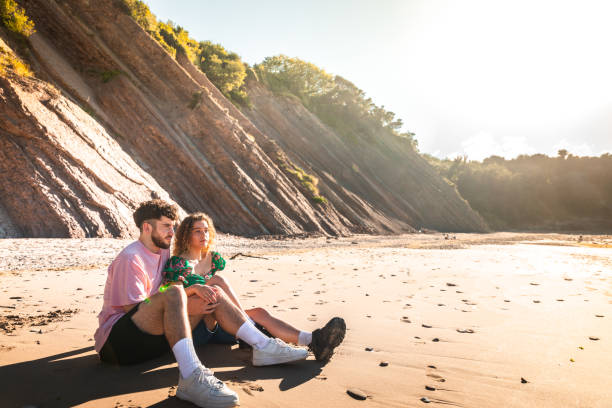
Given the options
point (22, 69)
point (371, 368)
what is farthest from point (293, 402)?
point (22, 69)

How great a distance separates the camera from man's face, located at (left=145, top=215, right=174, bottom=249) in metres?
2.89

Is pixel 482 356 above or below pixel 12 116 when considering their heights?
below

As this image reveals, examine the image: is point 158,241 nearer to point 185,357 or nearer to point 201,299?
point 201,299

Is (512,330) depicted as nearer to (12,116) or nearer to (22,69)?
(12,116)

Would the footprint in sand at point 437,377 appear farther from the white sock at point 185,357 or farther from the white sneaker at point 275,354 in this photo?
the white sock at point 185,357

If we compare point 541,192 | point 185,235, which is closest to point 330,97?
point 541,192

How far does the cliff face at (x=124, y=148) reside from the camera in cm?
1235

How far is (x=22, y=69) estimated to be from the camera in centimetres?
1470

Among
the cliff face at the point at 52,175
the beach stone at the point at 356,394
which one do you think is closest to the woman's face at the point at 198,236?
the beach stone at the point at 356,394

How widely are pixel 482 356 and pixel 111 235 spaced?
12.9m

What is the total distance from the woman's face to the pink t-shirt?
0.62 meters

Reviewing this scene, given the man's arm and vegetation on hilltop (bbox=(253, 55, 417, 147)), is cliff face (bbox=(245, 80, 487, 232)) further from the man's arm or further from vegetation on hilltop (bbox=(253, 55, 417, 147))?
the man's arm

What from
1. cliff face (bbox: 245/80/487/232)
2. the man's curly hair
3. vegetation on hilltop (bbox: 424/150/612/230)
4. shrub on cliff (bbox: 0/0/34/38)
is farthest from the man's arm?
vegetation on hilltop (bbox: 424/150/612/230)

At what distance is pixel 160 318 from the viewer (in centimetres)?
260
